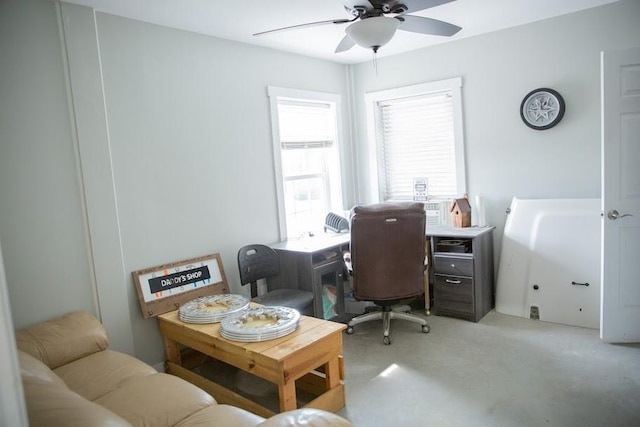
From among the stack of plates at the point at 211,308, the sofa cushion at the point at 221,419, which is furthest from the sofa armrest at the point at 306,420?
the stack of plates at the point at 211,308

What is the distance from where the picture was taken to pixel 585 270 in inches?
137

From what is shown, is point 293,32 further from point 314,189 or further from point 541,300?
point 541,300

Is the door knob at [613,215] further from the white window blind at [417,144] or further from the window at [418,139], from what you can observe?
the white window blind at [417,144]

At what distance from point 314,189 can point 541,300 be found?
2.35 m

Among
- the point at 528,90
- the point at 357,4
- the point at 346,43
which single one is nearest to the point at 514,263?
the point at 528,90

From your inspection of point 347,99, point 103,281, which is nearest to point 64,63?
point 103,281

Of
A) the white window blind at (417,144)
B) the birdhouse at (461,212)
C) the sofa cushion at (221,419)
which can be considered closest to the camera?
the sofa cushion at (221,419)

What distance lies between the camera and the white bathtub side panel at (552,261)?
3.46 m

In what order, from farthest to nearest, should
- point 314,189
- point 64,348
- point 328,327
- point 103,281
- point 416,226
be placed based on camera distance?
point 314,189, point 416,226, point 103,281, point 328,327, point 64,348

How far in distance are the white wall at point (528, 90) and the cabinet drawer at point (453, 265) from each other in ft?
2.01

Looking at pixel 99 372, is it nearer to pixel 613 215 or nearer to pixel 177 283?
pixel 177 283

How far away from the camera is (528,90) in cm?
381

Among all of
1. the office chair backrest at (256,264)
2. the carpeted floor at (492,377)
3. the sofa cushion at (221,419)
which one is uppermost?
the office chair backrest at (256,264)

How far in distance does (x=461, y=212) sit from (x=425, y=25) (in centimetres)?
185
